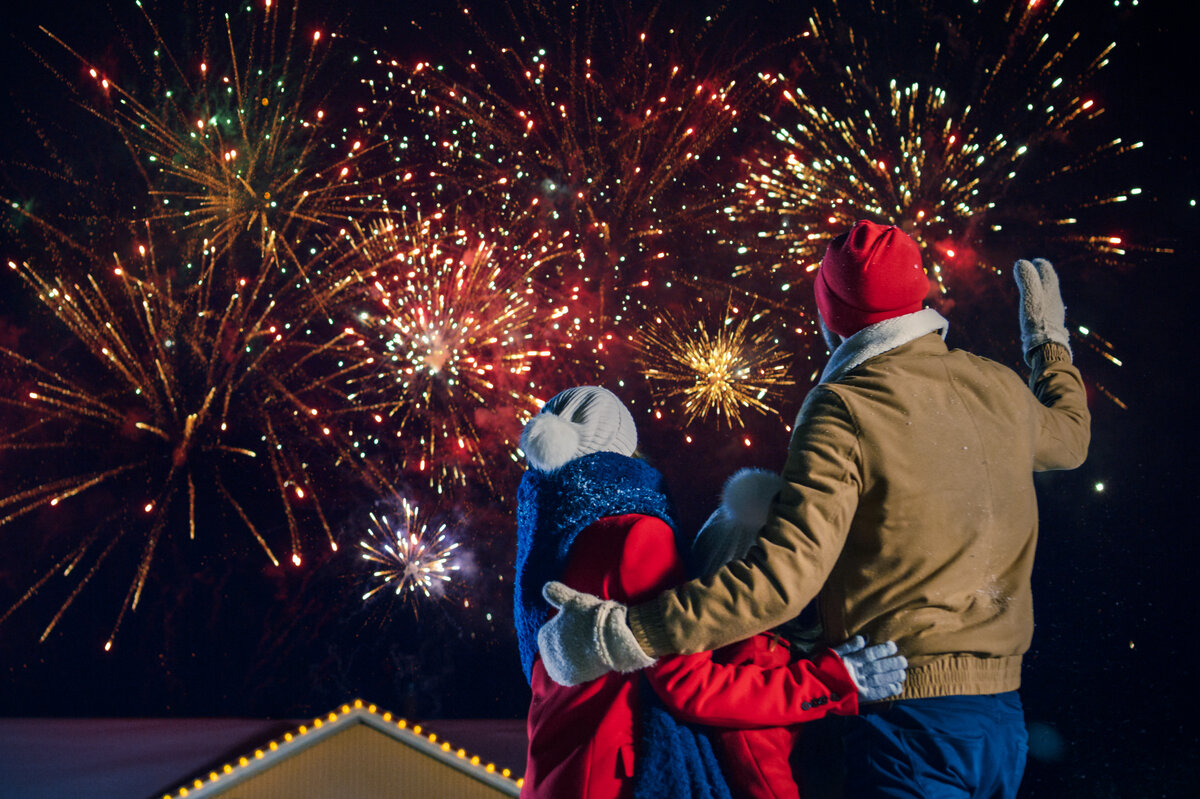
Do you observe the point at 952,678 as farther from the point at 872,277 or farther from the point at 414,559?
the point at 414,559

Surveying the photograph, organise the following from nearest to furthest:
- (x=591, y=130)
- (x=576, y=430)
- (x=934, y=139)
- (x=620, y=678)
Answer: (x=620, y=678), (x=576, y=430), (x=934, y=139), (x=591, y=130)

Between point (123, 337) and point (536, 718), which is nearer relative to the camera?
point (536, 718)

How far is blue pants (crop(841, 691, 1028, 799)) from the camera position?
56.9 inches

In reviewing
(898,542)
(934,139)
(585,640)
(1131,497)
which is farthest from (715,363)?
(585,640)

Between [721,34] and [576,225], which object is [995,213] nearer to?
[721,34]

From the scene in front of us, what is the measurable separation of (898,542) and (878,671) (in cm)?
23

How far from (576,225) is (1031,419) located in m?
3.55

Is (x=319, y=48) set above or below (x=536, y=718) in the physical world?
above

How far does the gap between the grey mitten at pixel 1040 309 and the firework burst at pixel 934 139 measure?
1687mm

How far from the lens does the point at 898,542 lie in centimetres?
150

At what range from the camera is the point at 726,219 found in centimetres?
455

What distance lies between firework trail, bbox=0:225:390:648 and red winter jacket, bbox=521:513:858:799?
146 inches

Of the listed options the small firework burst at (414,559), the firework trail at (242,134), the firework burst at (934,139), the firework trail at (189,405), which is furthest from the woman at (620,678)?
the firework trail at (242,134)

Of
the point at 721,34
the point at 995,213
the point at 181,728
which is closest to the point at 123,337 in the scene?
the point at 181,728
